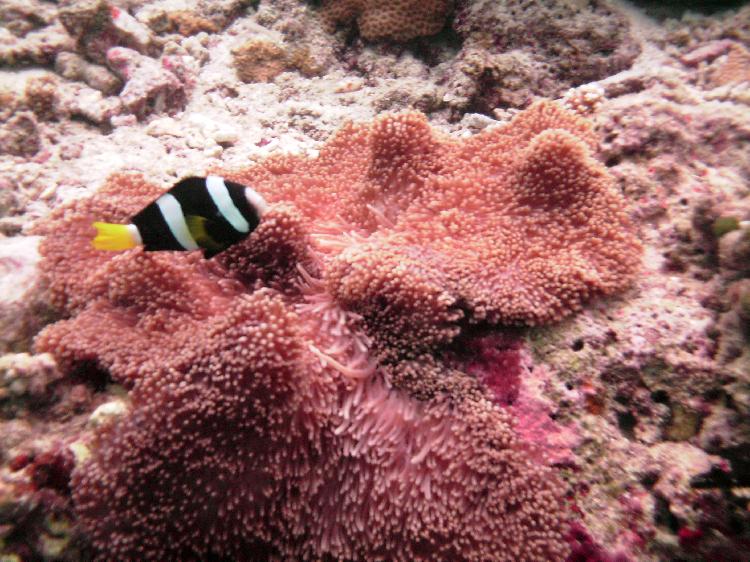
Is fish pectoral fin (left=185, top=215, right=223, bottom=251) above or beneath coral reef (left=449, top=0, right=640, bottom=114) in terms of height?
beneath

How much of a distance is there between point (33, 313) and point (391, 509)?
2.07m

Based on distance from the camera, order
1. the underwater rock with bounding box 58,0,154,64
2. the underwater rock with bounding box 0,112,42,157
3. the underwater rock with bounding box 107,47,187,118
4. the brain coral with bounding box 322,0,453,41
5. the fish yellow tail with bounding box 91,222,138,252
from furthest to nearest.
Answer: the brain coral with bounding box 322,0,453,41 < the underwater rock with bounding box 58,0,154,64 < the underwater rock with bounding box 107,47,187,118 < the underwater rock with bounding box 0,112,42,157 < the fish yellow tail with bounding box 91,222,138,252

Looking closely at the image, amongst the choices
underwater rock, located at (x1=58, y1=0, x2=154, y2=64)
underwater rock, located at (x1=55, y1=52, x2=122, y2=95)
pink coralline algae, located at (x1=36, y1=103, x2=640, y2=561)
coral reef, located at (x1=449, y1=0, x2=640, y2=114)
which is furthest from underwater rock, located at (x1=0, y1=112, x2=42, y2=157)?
coral reef, located at (x1=449, y1=0, x2=640, y2=114)

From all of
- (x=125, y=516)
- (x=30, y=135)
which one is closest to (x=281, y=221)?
(x=125, y=516)

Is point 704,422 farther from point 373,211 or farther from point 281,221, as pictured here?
point 281,221

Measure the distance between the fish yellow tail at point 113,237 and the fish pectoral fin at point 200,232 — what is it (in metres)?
0.23

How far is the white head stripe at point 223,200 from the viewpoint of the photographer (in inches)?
71.6

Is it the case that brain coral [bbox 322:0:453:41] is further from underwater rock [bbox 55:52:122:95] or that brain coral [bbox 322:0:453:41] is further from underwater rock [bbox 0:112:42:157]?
underwater rock [bbox 0:112:42:157]

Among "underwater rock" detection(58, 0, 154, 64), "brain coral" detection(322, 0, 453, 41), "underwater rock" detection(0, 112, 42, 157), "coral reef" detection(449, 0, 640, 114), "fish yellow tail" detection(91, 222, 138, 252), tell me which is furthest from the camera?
"brain coral" detection(322, 0, 453, 41)

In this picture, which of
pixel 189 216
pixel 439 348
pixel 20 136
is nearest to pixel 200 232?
pixel 189 216

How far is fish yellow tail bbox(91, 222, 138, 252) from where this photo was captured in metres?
1.80

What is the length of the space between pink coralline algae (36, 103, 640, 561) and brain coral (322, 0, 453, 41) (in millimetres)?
2828

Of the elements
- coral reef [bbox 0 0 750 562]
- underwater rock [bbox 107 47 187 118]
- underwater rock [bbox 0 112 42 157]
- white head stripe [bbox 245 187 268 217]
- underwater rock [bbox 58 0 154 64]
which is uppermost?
underwater rock [bbox 58 0 154 64]

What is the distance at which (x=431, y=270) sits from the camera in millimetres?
2109
